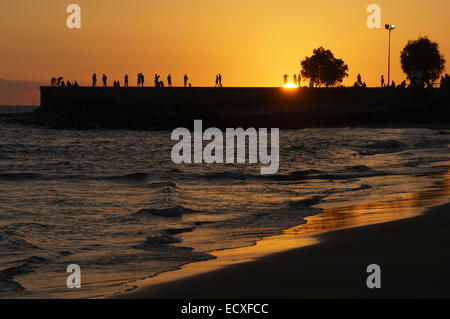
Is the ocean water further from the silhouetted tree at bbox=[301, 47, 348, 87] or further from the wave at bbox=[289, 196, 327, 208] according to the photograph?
the silhouetted tree at bbox=[301, 47, 348, 87]

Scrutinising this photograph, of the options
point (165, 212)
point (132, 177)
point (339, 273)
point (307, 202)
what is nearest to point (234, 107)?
point (132, 177)

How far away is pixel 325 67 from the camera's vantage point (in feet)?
364

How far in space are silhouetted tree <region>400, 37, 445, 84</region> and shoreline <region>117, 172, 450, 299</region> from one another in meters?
94.1

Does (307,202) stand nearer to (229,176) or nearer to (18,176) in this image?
(229,176)

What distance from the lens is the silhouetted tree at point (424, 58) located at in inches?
3962

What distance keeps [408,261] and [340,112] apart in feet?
195

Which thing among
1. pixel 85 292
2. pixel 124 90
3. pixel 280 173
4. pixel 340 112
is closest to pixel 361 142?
pixel 280 173

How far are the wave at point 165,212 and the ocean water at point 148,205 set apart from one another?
0.9 inches

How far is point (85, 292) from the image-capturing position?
7.45 m

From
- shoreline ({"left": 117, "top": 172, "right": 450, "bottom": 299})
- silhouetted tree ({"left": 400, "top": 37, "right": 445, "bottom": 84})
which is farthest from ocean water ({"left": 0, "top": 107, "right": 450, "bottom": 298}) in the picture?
A: silhouetted tree ({"left": 400, "top": 37, "right": 445, "bottom": 84})

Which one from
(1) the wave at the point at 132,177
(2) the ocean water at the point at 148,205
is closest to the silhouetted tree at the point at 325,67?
(2) the ocean water at the point at 148,205

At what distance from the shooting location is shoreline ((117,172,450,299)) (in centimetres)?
688

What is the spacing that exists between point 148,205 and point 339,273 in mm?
7681
